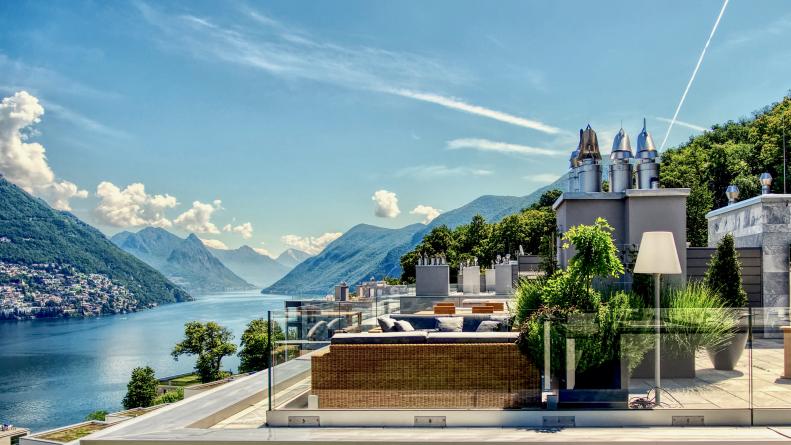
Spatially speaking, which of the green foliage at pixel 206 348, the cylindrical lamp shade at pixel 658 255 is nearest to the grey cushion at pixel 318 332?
the cylindrical lamp shade at pixel 658 255

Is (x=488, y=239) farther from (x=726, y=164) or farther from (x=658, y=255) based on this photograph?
(x=658, y=255)

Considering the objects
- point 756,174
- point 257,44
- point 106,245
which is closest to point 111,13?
point 257,44

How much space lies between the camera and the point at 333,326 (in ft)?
22.4

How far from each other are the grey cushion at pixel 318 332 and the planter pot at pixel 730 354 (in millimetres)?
3867

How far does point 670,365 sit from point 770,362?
0.90 metres

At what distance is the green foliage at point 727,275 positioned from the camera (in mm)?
9961

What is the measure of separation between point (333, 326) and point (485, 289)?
65.5 feet

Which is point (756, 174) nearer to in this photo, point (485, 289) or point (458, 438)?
point (485, 289)

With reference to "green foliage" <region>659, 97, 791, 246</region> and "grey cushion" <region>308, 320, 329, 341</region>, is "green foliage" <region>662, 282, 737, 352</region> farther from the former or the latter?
"green foliage" <region>659, 97, 791, 246</region>

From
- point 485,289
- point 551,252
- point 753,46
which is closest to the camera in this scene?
point 551,252

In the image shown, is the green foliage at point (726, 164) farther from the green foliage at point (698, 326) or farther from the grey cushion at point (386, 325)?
the green foliage at point (698, 326)

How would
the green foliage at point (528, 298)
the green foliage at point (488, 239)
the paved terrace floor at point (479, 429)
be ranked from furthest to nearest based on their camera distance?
1. the green foliage at point (488, 239)
2. the green foliage at point (528, 298)
3. the paved terrace floor at point (479, 429)

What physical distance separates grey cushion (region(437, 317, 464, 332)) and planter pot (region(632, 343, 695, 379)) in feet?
11.2

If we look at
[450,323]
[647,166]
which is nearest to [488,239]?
[450,323]
